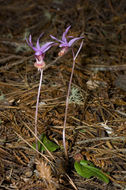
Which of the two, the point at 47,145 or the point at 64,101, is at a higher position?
the point at 64,101

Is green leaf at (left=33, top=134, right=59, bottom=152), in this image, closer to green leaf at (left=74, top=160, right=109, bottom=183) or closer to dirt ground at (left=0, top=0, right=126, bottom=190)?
dirt ground at (left=0, top=0, right=126, bottom=190)

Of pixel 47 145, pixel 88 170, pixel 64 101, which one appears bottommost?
pixel 88 170

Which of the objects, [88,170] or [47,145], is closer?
[88,170]

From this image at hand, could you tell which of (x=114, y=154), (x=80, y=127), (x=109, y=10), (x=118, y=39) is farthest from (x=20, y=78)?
(x=109, y=10)

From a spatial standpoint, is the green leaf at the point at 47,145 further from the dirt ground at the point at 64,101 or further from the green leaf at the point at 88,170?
the green leaf at the point at 88,170

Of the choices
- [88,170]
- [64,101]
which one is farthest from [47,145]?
[64,101]

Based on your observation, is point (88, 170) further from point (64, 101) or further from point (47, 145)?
point (64, 101)
